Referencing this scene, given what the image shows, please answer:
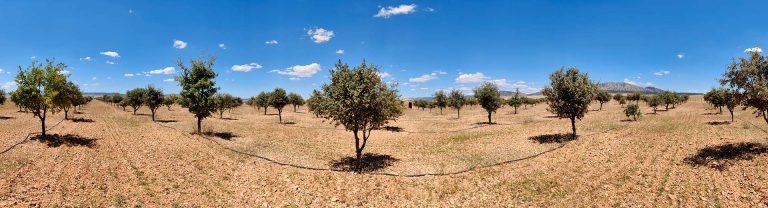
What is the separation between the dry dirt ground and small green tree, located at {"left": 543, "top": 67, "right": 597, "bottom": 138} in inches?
159

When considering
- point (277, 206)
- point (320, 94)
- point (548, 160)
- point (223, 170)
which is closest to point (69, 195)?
point (223, 170)

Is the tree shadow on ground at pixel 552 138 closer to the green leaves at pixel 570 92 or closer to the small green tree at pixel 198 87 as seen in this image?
the green leaves at pixel 570 92

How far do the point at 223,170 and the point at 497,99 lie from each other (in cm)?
4780

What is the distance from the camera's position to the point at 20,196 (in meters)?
19.4

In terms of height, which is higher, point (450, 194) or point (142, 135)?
point (142, 135)

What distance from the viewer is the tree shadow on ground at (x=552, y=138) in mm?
41375

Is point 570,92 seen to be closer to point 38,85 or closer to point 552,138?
point 552,138

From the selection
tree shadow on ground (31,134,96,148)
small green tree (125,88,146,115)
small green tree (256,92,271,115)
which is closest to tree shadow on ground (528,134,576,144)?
tree shadow on ground (31,134,96,148)

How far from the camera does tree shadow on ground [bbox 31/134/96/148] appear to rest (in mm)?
31703

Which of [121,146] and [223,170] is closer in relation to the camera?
[223,170]

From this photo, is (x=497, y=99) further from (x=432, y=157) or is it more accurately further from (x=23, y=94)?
(x=23, y=94)

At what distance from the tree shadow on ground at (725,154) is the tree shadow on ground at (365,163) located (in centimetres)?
2291

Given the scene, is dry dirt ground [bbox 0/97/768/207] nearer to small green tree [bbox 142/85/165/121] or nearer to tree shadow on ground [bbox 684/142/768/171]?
tree shadow on ground [bbox 684/142/768/171]

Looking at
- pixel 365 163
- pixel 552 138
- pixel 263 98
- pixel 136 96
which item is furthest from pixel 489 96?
pixel 136 96
